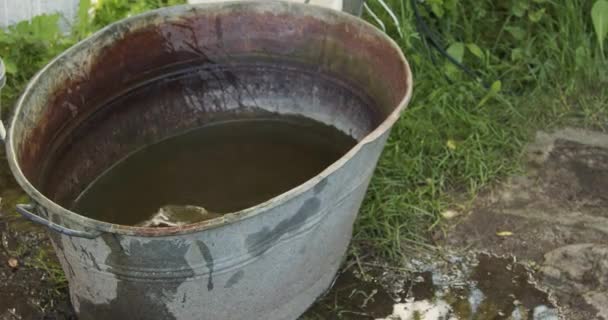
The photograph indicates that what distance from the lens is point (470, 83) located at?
10.6 feet

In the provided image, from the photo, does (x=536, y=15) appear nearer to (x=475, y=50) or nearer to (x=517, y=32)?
(x=517, y=32)

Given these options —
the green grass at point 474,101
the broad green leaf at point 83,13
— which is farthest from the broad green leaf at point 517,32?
the broad green leaf at point 83,13

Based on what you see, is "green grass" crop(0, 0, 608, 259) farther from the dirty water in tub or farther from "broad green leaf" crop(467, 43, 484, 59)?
the dirty water in tub

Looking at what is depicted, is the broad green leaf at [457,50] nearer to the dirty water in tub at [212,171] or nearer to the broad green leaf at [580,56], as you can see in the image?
the broad green leaf at [580,56]

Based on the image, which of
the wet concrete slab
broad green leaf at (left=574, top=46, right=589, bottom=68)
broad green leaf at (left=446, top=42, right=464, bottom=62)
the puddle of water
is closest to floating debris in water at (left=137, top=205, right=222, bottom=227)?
the puddle of water

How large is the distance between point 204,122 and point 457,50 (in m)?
1.17

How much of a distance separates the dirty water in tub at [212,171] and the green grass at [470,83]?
306 mm

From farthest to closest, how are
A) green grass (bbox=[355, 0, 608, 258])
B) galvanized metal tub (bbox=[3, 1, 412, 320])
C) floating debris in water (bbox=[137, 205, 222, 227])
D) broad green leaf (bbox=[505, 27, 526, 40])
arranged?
broad green leaf (bbox=[505, 27, 526, 40]) → green grass (bbox=[355, 0, 608, 258]) → floating debris in water (bbox=[137, 205, 222, 227]) → galvanized metal tub (bbox=[3, 1, 412, 320])

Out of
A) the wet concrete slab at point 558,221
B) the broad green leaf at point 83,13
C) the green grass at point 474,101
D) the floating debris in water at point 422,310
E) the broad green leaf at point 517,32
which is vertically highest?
the broad green leaf at point 83,13

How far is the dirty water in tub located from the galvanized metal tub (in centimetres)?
6

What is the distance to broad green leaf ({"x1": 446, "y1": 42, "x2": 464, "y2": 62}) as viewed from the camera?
3219mm

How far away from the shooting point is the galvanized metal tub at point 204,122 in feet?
5.95

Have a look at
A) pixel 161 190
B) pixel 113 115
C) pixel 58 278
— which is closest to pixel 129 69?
pixel 113 115

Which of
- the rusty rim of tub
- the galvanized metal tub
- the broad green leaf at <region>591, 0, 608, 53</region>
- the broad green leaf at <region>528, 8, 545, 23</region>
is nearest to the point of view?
the rusty rim of tub
